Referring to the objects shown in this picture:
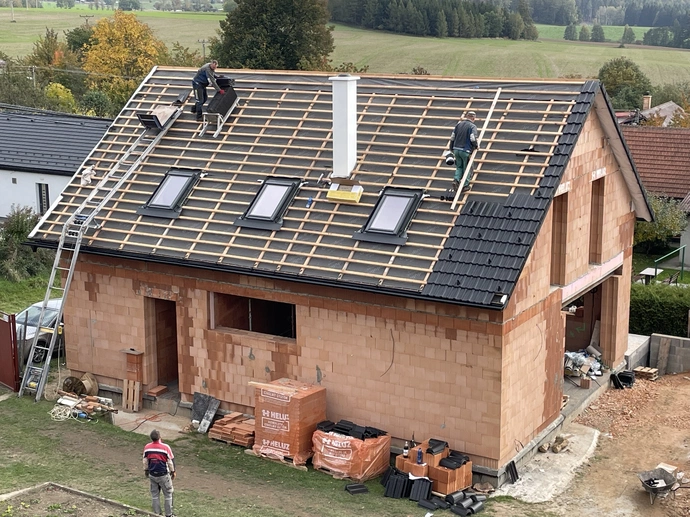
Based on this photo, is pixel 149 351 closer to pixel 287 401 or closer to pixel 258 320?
pixel 258 320

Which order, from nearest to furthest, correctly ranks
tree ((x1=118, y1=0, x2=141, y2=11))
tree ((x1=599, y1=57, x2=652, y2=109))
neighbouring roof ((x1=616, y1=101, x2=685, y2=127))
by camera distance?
1. neighbouring roof ((x1=616, y1=101, x2=685, y2=127))
2. tree ((x1=599, y1=57, x2=652, y2=109))
3. tree ((x1=118, y1=0, x2=141, y2=11))

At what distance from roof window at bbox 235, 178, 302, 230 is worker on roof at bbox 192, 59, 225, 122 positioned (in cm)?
334

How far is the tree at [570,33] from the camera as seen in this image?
110375mm

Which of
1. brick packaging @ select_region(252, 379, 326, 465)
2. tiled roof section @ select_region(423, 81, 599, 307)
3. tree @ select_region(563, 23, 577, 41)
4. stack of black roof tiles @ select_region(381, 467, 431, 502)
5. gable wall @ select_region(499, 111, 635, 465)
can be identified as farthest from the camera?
tree @ select_region(563, 23, 577, 41)

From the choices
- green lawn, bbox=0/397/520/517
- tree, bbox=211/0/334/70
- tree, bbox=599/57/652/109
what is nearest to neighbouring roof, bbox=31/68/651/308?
green lawn, bbox=0/397/520/517

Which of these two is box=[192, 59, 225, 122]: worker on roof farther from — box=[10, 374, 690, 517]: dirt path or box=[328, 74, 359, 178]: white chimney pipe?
box=[10, 374, 690, 517]: dirt path

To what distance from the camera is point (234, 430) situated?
758 inches

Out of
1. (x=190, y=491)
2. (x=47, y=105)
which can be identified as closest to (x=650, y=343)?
(x=190, y=491)

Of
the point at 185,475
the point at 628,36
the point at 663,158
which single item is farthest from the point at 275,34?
the point at 628,36

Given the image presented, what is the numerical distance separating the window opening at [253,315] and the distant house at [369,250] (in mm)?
47

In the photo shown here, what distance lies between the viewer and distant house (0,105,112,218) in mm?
33688

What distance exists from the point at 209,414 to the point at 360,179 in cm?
603

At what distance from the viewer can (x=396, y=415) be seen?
18297 mm

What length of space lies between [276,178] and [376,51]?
67172 mm
